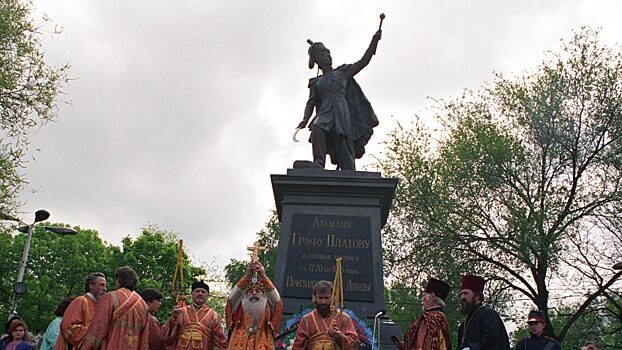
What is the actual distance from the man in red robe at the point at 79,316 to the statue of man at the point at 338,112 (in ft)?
19.2

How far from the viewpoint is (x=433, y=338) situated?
22.8ft

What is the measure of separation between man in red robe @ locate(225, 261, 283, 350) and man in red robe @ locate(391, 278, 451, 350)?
155cm

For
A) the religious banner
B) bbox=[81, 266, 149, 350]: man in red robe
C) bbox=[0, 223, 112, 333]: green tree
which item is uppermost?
bbox=[0, 223, 112, 333]: green tree

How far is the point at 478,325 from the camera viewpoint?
711 cm

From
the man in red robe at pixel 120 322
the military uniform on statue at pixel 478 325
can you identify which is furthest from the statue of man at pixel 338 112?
the man in red robe at pixel 120 322

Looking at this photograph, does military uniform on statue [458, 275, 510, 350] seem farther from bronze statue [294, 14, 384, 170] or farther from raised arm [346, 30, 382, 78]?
raised arm [346, 30, 382, 78]

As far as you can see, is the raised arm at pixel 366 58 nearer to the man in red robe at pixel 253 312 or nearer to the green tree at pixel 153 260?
the man in red robe at pixel 253 312

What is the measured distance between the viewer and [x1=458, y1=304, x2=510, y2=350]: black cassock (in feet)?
22.6

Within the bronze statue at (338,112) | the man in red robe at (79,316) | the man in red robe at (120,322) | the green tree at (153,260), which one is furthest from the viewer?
the green tree at (153,260)

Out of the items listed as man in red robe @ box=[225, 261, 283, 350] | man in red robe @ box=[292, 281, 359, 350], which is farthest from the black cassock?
man in red robe @ box=[225, 261, 283, 350]

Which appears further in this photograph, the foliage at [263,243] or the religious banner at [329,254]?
the foliage at [263,243]

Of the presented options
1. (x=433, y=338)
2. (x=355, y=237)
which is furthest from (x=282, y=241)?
(x=433, y=338)

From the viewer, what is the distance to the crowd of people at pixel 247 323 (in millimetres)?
6699

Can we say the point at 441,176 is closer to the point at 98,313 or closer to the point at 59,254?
the point at 98,313
